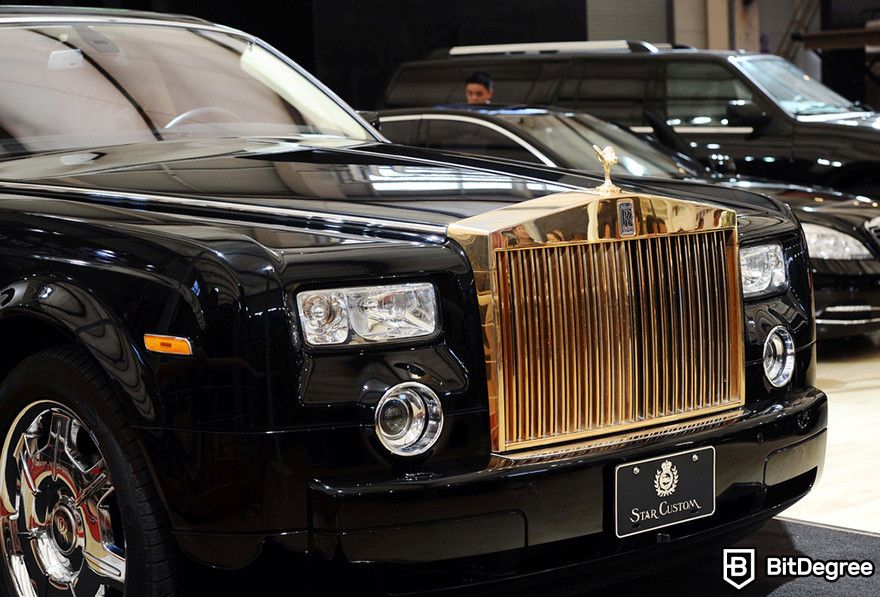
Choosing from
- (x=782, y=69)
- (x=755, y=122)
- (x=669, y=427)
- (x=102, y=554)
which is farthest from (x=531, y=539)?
(x=782, y=69)

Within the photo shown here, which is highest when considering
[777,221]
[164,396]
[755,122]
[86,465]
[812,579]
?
[755,122]

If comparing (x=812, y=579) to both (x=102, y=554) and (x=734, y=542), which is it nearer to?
(x=734, y=542)

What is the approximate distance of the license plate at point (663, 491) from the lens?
8.79 ft

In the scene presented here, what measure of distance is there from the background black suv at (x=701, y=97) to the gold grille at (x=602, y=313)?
→ 567cm

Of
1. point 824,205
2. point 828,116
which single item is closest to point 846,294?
point 824,205

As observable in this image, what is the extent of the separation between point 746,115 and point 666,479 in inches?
268

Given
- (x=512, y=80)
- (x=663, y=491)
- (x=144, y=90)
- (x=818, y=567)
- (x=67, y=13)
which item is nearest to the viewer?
(x=663, y=491)

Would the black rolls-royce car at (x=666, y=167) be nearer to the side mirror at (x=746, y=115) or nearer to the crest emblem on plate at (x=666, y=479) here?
the side mirror at (x=746, y=115)

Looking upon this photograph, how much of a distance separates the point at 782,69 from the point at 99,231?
784 centimetres

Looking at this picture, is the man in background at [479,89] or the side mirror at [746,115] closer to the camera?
the side mirror at [746,115]

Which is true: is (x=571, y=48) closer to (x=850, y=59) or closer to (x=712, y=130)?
(x=712, y=130)

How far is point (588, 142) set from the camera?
688 cm

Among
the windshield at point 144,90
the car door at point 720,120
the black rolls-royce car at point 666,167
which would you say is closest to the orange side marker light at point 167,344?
the windshield at point 144,90

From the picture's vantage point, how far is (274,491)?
2426mm
